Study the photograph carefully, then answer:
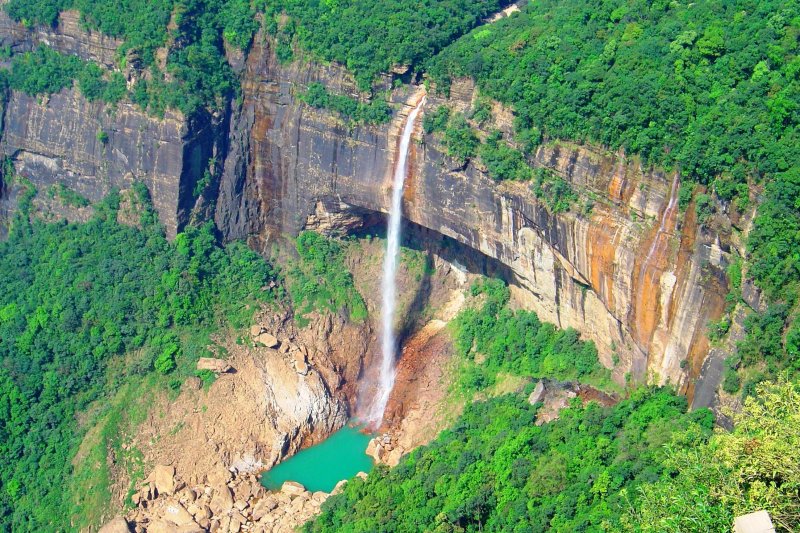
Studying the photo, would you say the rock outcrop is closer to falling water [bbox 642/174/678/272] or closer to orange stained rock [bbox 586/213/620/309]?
orange stained rock [bbox 586/213/620/309]

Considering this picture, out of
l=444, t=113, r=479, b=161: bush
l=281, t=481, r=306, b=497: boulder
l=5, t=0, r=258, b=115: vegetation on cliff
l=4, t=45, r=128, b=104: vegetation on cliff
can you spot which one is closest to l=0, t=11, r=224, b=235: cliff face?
l=4, t=45, r=128, b=104: vegetation on cliff

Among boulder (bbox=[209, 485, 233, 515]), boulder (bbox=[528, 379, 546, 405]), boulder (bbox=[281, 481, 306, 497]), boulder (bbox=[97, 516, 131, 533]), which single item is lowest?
boulder (bbox=[97, 516, 131, 533])

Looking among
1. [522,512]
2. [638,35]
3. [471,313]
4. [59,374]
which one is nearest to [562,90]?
[638,35]

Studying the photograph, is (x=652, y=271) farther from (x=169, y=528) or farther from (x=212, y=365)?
(x=169, y=528)

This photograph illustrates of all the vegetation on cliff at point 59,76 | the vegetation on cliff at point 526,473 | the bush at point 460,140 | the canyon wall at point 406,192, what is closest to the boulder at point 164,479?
the vegetation on cliff at point 526,473

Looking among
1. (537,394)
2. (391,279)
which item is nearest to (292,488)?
(537,394)

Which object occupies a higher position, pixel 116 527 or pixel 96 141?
pixel 96 141
